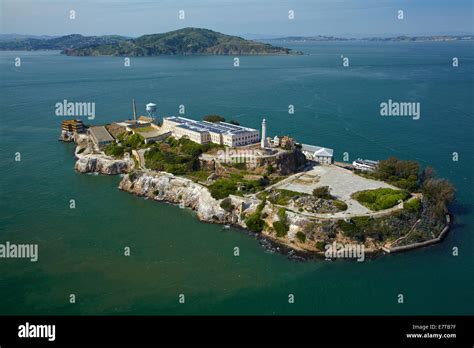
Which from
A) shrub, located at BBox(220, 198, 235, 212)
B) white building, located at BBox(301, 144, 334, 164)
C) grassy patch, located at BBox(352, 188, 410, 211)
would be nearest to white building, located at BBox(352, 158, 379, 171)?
white building, located at BBox(301, 144, 334, 164)

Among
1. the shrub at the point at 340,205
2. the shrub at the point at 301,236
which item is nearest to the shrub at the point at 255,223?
the shrub at the point at 301,236

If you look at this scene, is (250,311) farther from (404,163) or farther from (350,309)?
(404,163)

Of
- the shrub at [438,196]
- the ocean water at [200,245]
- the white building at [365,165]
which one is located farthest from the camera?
the white building at [365,165]

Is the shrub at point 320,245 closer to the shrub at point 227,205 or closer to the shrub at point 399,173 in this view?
the shrub at point 227,205

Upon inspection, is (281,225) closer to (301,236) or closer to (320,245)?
(301,236)

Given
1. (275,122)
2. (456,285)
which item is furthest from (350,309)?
(275,122)
